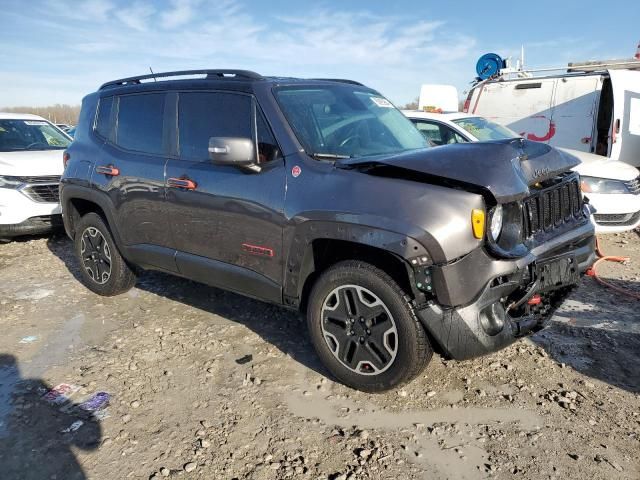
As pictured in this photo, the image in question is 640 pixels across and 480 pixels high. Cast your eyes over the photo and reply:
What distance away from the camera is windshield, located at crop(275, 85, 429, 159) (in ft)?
11.2

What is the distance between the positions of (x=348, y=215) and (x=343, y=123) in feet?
3.42

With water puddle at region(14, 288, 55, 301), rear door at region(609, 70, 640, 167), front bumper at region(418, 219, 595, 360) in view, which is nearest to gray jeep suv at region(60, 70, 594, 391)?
front bumper at region(418, 219, 595, 360)

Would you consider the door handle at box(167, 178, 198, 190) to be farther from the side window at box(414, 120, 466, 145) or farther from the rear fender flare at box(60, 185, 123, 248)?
the side window at box(414, 120, 466, 145)

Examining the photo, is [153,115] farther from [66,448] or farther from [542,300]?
[542,300]

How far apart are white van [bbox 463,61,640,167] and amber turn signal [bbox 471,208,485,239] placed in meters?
7.04

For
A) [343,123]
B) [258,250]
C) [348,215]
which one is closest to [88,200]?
[258,250]

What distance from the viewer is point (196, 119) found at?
388 cm

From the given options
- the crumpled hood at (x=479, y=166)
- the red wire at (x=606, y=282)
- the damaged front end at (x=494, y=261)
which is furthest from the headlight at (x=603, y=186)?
the crumpled hood at (x=479, y=166)

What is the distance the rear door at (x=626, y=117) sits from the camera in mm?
8320

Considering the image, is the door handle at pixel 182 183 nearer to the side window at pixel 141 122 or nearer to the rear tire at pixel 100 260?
the side window at pixel 141 122

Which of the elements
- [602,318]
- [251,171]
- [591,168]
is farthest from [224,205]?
[591,168]

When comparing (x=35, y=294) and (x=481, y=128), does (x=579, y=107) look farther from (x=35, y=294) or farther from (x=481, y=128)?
(x=35, y=294)

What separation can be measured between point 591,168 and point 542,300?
13.2 feet

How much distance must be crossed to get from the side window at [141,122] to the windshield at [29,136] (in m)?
4.14
